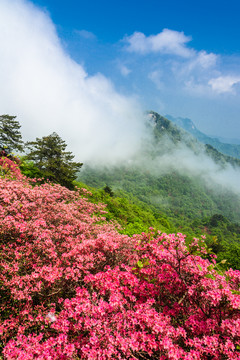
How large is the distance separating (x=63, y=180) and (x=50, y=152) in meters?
3.43

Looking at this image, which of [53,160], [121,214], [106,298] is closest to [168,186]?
[121,214]

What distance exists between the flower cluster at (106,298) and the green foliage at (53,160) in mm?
9671

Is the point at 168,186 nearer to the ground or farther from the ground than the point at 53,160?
farther from the ground

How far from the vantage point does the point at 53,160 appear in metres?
15.8

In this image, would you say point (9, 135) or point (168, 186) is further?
point (168, 186)

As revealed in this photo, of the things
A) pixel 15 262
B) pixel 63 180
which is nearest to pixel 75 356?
pixel 15 262

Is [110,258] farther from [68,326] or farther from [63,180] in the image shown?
[63,180]

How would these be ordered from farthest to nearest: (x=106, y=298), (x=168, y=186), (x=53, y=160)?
1. (x=168, y=186)
2. (x=53, y=160)
3. (x=106, y=298)

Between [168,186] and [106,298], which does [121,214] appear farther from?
[168,186]

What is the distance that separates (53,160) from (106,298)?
14.1m

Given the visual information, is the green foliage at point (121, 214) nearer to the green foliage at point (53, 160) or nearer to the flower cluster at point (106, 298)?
the green foliage at point (53, 160)

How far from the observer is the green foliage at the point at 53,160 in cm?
1538

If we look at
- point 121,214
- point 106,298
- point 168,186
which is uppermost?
point 168,186

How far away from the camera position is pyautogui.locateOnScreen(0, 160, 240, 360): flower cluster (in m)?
2.73
